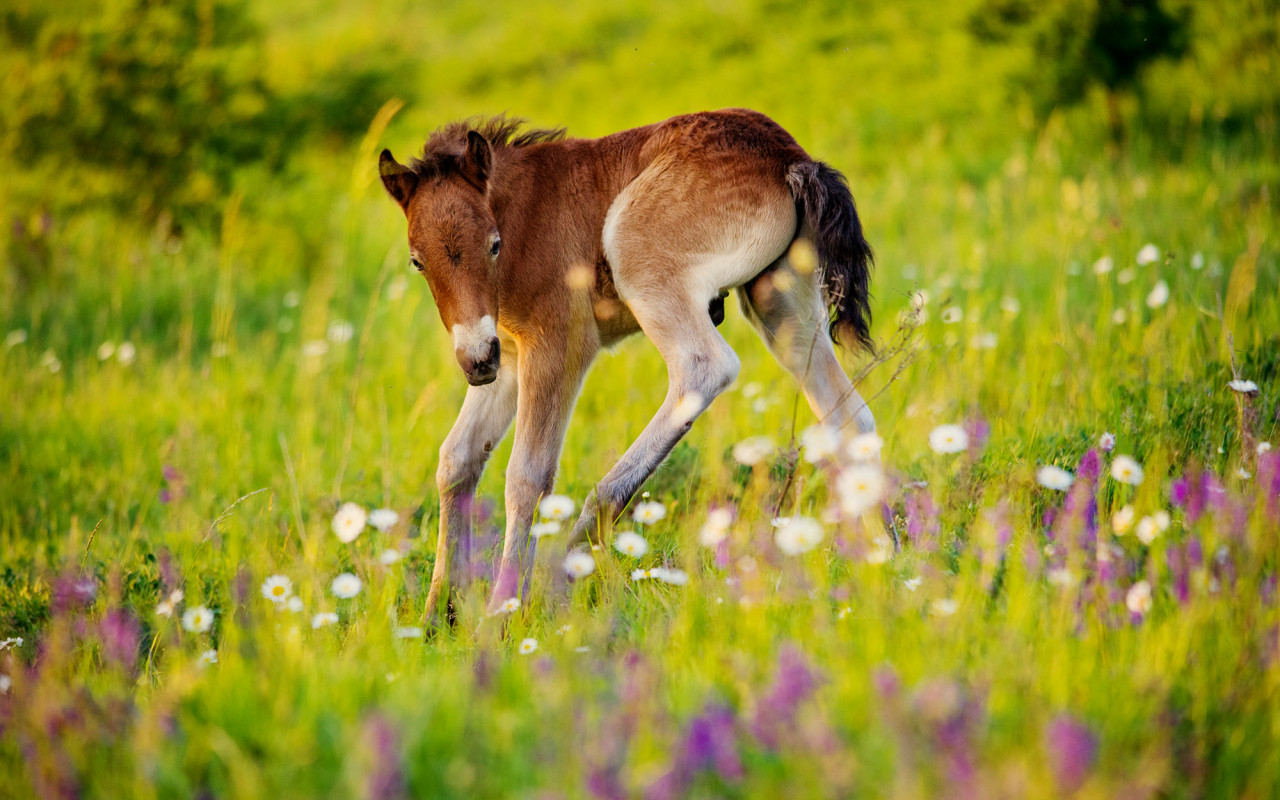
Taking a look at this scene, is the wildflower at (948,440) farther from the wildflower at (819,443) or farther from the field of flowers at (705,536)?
the wildflower at (819,443)

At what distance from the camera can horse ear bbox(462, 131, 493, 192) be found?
3.28 metres

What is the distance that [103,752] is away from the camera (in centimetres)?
194

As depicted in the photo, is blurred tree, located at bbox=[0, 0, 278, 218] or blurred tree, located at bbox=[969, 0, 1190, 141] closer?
blurred tree, located at bbox=[0, 0, 278, 218]

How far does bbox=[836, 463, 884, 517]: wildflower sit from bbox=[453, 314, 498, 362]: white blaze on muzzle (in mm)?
1316

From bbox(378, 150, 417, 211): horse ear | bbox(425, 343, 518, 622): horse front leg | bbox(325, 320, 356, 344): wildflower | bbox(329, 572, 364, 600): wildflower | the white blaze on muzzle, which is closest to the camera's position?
bbox(329, 572, 364, 600): wildflower

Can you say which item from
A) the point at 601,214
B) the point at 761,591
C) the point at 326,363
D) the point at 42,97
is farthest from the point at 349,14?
the point at 761,591

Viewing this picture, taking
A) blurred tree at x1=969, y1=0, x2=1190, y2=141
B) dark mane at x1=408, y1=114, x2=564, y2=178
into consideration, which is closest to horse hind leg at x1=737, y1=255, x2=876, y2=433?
dark mane at x1=408, y1=114, x2=564, y2=178

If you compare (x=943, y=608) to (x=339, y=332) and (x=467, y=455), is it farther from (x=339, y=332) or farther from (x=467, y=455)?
(x=339, y=332)

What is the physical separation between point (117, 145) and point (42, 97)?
69 cm

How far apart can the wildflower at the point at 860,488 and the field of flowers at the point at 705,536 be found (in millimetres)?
11

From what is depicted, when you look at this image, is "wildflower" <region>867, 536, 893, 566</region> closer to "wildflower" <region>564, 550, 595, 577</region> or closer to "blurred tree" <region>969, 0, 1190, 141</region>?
"wildflower" <region>564, 550, 595, 577</region>

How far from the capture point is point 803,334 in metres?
3.57

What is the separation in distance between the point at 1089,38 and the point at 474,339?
8182mm

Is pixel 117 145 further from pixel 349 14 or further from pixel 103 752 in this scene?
pixel 349 14
